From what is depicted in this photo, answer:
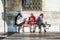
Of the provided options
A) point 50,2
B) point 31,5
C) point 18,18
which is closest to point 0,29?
point 18,18

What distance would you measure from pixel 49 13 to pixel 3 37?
3.45 m

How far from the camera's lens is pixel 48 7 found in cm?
1725

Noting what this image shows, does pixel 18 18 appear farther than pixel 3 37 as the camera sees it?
Yes

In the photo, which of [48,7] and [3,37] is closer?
[3,37]

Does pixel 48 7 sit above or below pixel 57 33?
above

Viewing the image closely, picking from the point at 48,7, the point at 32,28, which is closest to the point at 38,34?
the point at 32,28

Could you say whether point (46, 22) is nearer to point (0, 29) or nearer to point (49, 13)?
point (49, 13)

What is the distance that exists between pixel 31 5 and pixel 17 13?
1045 mm

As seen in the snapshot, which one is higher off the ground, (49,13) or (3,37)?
(49,13)

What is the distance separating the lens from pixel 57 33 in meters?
17.1

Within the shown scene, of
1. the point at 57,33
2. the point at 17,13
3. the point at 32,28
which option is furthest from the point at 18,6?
the point at 57,33

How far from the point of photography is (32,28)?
17.4m

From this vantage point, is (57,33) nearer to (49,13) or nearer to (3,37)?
(49,13)

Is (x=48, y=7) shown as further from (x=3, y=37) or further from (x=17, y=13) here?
(x=3, y=37)
